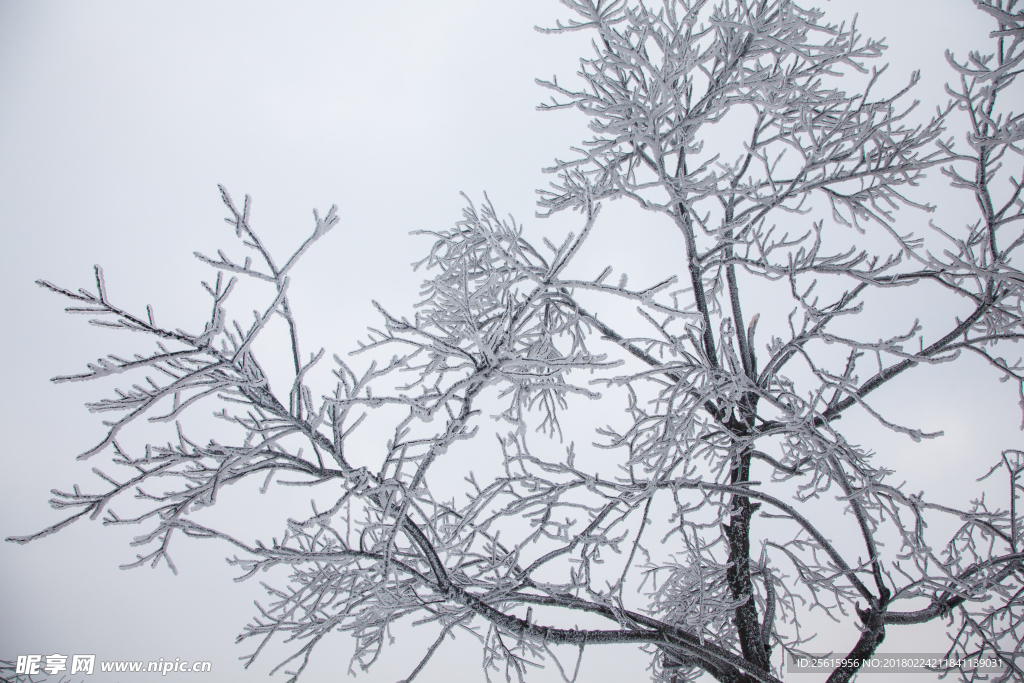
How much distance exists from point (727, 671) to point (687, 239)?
3.13 metres

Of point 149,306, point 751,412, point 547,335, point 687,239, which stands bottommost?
point 149,306

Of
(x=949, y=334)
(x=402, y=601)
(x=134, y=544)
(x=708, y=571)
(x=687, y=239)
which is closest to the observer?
(x=134, y=544)

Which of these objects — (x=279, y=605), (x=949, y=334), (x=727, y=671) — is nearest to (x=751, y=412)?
(x=949, y=334)

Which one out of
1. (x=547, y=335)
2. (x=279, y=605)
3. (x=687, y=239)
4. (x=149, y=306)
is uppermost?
(x=687, y=239)

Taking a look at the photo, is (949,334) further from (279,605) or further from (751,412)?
(279,605)

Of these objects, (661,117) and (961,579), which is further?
(961,579)

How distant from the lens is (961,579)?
3240mm

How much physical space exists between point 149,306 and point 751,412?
3.80 m

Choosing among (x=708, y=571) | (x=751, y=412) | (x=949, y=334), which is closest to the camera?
(x=949, y=334)

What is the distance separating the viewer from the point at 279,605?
9.23 feet

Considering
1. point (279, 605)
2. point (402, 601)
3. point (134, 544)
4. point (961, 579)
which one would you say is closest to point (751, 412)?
point (961, 579)

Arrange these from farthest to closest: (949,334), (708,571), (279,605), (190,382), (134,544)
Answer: (708,571) < (949,334) < (279,605) < (134,544) < (190,382)

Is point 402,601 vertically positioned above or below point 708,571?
below

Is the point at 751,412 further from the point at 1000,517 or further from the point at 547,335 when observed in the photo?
the point at 547,335
